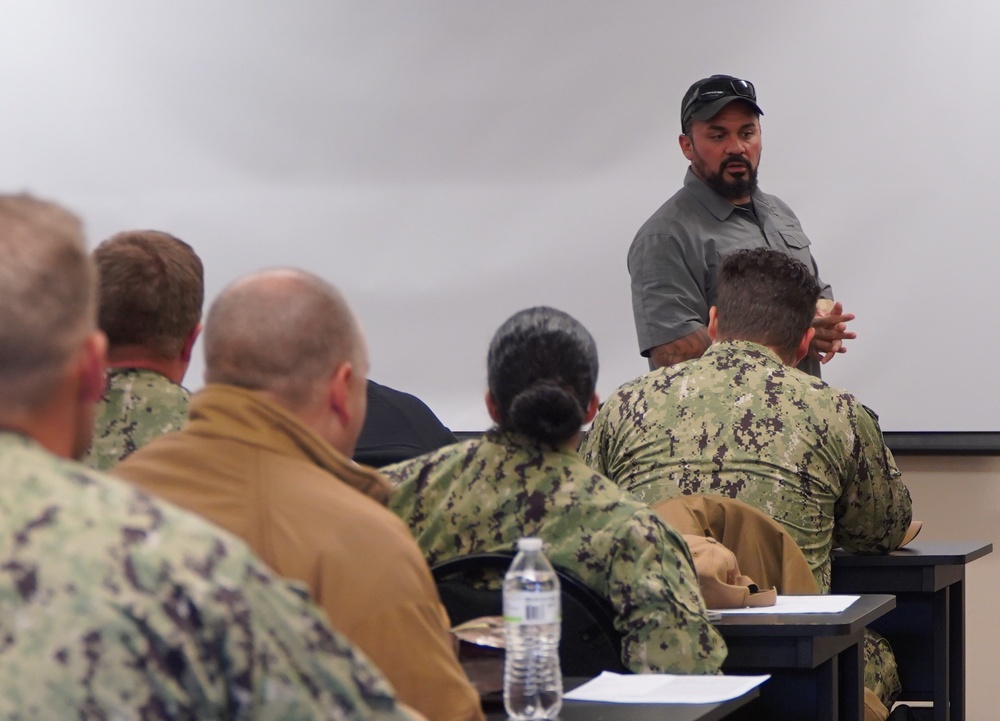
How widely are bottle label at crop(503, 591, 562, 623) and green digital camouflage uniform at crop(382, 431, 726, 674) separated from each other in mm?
341

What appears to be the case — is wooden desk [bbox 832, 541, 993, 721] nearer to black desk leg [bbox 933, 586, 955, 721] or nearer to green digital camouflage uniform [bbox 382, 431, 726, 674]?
black desk leg [bbox 933, 586, 955, 721]

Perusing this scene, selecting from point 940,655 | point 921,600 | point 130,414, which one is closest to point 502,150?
point 921,600

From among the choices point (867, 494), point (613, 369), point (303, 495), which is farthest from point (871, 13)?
point (303, 495)

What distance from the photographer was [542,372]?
2193 mm

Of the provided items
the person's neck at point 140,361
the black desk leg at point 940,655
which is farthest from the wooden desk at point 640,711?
the black desk leg at point 940,655

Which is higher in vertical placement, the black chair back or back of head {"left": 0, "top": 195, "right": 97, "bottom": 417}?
back of head {"left": 0, "top": 195, "right": 97, "bottom": 417}

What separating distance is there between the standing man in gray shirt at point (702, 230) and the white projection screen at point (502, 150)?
635 mm

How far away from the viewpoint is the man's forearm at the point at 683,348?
3895 mm

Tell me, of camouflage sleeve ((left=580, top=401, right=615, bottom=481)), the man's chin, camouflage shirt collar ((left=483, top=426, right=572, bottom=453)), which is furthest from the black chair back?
the man's chin

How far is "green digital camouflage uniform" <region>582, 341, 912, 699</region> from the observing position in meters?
2.92

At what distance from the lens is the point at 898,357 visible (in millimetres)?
4641

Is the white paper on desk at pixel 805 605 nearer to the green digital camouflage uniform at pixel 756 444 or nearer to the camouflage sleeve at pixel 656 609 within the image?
the camouflage sleeve at pixel 656 609

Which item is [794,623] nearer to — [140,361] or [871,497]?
[871,497]

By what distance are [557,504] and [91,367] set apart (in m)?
1.21
